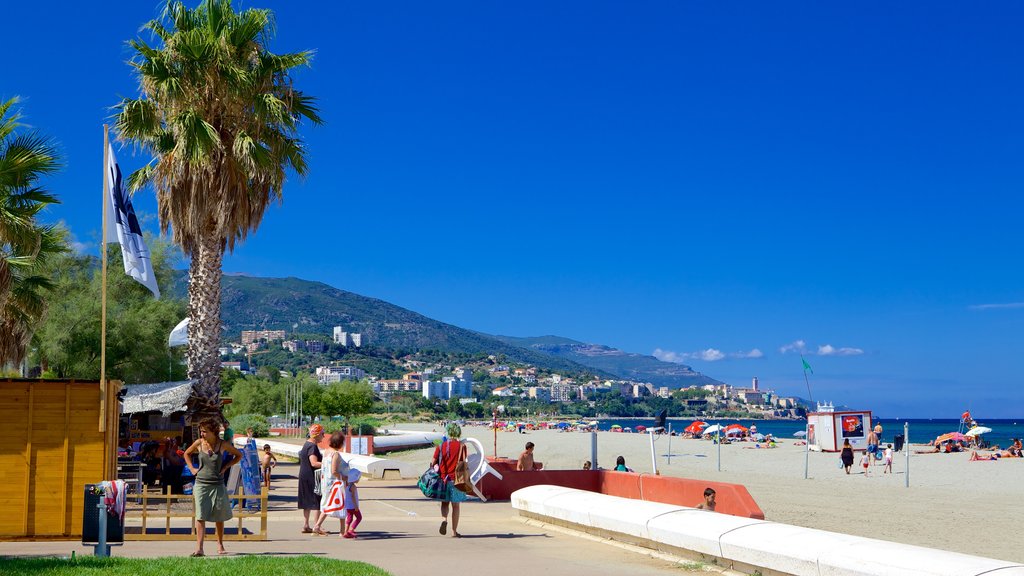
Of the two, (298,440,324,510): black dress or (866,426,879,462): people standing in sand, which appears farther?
(866,426,879,462): people standing in sand

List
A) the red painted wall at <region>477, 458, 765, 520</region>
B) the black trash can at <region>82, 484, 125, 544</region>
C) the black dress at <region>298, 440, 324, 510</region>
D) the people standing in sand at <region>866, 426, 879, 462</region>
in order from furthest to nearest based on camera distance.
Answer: the people standing in sand at <region>866, 426, 879, 462</region> → the red painted wall at <region>477, 458, 765, 520</region> → the black dress at <region>298, 440, 324, 510</region> → the black trash can at <region>82, 484, 125, 544</region>

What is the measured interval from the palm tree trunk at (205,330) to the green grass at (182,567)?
9.79 m

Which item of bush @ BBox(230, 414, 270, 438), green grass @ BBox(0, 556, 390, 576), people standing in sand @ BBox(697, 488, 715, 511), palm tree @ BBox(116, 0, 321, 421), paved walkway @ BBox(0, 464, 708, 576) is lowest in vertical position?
bush @ BBox(230, 414, 270, 438)

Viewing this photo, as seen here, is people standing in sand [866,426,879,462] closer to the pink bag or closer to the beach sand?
the beach sand

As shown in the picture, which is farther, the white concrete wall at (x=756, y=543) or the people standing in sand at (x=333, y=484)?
the people standing in sand at (x=333, y=484)

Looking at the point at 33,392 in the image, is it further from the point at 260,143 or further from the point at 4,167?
the point at 260,143

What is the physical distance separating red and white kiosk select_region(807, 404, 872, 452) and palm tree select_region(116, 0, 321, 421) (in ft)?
116

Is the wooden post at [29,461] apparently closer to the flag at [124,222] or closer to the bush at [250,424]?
the flag at [124,222]

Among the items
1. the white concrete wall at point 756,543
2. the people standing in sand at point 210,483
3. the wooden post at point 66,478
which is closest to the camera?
the white concrete wall at point 756,543

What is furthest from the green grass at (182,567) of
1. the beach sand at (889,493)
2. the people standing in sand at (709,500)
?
the beach sand at (889,493)

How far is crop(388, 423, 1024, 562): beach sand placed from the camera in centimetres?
1788

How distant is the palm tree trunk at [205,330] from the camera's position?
19.8 meters

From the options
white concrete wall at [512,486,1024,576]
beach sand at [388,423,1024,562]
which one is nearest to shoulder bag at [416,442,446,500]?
white concrete wall at [512,486,1024,576]

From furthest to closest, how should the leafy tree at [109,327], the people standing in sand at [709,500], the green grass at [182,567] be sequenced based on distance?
the leafy tree at [109,327]
the people standing in sand at [709,500]
the green grass at [182,567]
